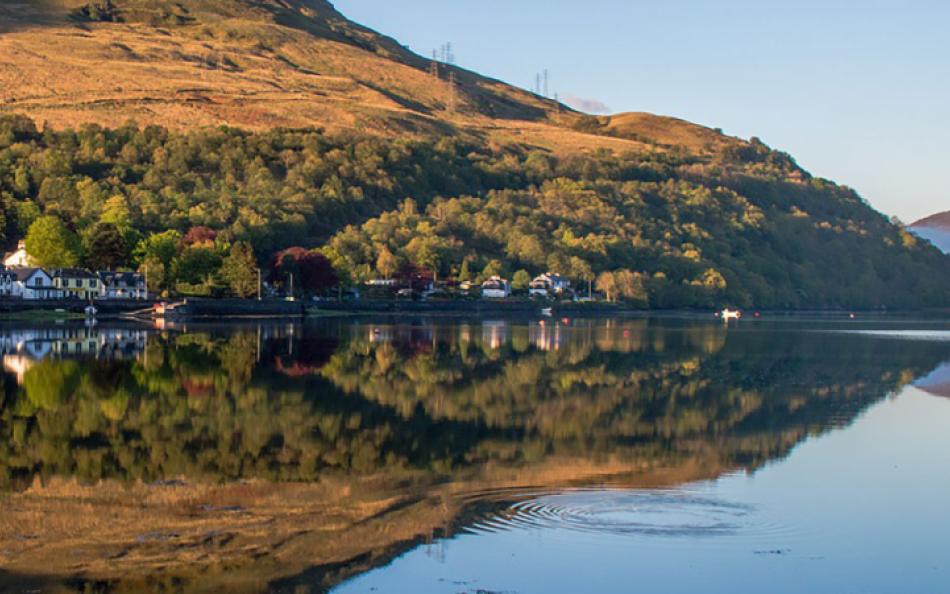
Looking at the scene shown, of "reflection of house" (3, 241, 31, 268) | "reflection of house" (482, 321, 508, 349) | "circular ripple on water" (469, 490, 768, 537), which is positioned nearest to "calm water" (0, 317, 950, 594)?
"circular ripple on water" (469, 490, 768, 537)

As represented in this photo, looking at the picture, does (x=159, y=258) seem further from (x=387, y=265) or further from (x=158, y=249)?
(x=387, y=265)

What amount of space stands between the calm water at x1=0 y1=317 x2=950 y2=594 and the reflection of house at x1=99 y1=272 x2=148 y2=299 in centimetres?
5023

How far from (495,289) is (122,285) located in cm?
4606

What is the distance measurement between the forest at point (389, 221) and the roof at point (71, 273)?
3.33m

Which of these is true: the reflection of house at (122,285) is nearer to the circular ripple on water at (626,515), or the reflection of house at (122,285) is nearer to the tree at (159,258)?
the tree at (159,258)

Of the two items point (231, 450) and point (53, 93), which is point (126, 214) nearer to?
point (53, 93)

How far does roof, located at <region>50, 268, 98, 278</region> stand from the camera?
86.2 m

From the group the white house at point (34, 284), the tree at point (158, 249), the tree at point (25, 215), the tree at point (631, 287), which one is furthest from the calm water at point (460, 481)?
the tree at point (631, 287)

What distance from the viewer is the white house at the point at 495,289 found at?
124m

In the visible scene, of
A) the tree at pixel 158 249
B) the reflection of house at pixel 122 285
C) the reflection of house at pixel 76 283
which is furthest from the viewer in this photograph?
the tree at pixel 158 249

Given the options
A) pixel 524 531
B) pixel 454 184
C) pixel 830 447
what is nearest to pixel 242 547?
pixel 524 531

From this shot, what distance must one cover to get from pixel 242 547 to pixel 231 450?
707 centimetres

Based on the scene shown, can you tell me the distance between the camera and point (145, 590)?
39.9 feet

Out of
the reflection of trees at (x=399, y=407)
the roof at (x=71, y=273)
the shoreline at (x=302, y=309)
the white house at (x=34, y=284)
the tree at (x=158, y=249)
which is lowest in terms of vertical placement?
the reflection of trees at (x=399, y=407)
